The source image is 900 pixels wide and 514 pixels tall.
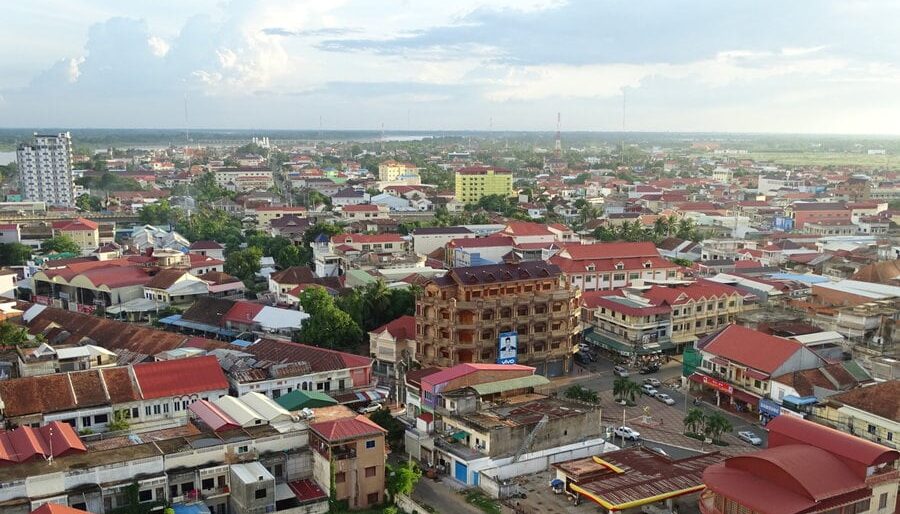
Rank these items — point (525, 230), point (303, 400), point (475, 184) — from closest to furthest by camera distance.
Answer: point (303, 400)
point (525, 230)
point (475, 184)

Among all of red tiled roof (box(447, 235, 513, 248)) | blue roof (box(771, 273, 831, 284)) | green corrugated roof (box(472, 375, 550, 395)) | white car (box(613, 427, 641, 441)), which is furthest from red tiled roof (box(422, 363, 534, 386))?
red tiled roof (box(447, 235, 513, 248))

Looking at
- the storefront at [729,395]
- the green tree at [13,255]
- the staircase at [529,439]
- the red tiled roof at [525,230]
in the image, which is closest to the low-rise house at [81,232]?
the green tree at [13,255]

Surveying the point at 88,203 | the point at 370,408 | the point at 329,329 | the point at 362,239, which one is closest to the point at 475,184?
the point at 362,239

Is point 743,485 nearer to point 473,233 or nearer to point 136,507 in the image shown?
point 136,507

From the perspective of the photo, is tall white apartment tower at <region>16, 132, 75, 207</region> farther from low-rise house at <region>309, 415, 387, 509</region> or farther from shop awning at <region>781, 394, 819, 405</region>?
shop awning at <region>781, 394, 819, 405</region>

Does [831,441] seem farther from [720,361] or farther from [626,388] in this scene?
[720,361]

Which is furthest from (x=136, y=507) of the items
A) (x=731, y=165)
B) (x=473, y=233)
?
(x=731, y=165)
